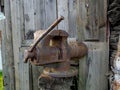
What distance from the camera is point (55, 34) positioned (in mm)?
1015

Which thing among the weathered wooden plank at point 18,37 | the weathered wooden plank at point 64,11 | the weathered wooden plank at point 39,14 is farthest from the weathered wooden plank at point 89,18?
the weathered wooden plank at point 18,37

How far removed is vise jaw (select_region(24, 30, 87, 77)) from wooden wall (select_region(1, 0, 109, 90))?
0.19 metres

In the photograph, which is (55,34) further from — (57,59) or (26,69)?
(26,69)

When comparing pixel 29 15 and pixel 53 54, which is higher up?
pixel 29 15

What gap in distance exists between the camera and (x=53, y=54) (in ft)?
3.33

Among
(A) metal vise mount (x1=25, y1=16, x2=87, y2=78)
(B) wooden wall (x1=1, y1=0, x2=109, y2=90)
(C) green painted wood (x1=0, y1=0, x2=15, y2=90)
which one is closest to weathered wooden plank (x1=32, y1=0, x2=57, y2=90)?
(B) wooden wall (x1=1, y1=0, x2=109, y2=90)

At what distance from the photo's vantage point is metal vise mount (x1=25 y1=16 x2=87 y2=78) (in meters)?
0.99

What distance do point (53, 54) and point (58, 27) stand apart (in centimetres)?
39

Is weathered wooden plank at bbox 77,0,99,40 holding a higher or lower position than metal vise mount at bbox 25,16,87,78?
higher

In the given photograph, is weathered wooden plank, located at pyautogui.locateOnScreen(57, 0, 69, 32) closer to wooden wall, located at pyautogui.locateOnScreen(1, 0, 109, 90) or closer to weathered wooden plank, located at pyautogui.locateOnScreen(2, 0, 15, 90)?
wooden wall, located at pyautogui.locateOnScreen(1, 0, 109, 90)

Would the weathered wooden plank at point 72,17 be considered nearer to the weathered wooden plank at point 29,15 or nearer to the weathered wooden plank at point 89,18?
the weathered wooden plank at point 89,18

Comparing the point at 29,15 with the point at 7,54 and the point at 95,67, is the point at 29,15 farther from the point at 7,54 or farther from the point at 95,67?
the point at 95,67

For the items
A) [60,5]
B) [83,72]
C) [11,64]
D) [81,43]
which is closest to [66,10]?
[60,5]

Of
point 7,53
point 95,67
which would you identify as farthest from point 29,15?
point 95,67
